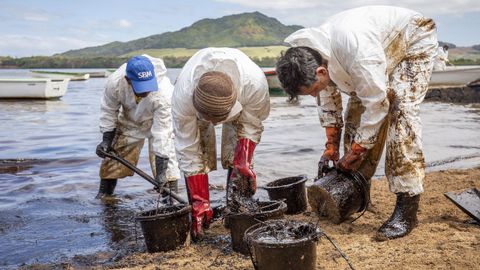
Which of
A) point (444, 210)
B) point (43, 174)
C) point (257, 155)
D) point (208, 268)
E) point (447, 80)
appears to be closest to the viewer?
point (208, 268)

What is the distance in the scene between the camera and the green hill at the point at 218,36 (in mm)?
155000

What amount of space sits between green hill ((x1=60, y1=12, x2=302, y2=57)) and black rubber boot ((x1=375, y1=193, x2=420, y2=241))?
143 metres

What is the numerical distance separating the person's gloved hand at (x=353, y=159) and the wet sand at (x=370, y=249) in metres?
0.52

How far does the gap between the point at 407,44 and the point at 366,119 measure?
27.5 inches

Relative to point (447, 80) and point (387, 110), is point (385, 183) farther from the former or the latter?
point (447, 80)

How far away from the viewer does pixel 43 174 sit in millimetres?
9102

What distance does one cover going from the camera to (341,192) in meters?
4.42

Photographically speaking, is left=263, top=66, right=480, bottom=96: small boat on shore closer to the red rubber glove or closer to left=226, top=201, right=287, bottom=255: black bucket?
the red rubber glove

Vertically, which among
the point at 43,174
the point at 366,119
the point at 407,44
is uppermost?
the point at 407,44

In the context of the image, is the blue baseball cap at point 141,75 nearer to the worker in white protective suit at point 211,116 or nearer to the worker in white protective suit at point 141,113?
the worker in white protective suit at point 141,113

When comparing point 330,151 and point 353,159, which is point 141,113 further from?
point 353,159

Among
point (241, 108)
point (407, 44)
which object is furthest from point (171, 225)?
point (407, 44)

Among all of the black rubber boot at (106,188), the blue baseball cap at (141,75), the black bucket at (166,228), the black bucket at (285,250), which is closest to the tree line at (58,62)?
the black rubber boot at (106,188)

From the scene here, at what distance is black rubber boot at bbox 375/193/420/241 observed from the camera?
4.05 meters
